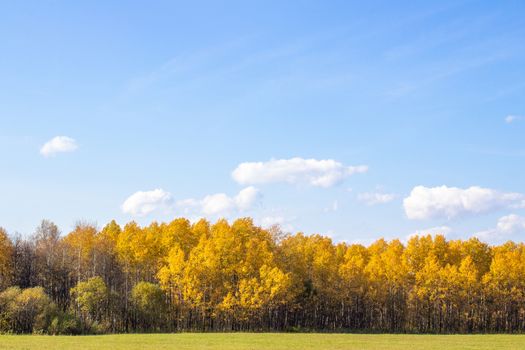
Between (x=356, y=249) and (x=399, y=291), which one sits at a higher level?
(x=356, y=249)

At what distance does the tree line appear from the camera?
99.7 meters

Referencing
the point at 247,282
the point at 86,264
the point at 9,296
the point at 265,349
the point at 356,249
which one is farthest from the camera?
the point at 356,249

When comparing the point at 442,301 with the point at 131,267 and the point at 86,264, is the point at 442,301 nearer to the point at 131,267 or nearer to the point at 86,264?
the point at 131,267

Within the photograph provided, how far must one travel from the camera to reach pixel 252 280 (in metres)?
103

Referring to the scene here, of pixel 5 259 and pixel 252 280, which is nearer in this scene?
pixel 5 259

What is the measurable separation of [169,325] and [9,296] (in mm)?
26498

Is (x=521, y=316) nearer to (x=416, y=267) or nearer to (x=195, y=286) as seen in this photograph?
(x=416, y=267)

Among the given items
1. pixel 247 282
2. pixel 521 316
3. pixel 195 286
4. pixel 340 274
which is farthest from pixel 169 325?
pixel 521 316

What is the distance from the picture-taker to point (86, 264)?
11006 centimetres

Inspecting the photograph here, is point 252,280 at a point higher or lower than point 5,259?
lower

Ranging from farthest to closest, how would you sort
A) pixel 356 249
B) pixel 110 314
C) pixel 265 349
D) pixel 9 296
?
1. pixel 356 249
2. pixel 110 314
3. pixel 9 296
4. pixel 265 349

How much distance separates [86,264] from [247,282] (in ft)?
99.8

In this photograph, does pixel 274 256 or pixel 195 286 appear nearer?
pixel 195 286

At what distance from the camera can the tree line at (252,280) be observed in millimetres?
99688
